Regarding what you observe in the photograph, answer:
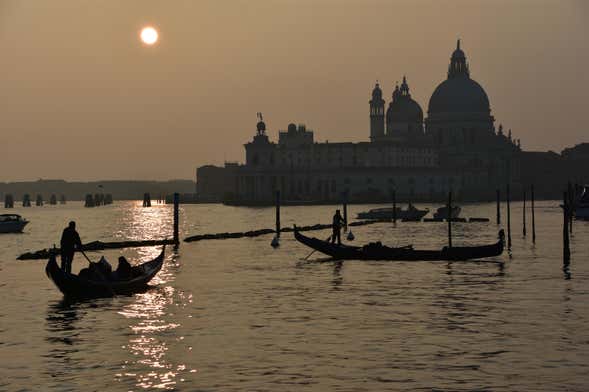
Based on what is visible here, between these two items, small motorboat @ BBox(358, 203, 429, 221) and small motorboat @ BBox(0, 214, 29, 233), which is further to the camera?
small motorboat @ BBox(358, 203, 429, 221)

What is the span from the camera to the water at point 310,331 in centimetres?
2483

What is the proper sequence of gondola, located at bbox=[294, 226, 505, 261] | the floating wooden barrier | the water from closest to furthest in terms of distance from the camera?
the water, gondola, located at bbox=[294, 226, 505, 261], the floating wooden barrier

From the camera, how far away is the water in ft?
81.5

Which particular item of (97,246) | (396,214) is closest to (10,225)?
(97,246)

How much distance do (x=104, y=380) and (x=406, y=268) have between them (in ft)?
95.5

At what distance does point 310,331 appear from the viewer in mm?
31266

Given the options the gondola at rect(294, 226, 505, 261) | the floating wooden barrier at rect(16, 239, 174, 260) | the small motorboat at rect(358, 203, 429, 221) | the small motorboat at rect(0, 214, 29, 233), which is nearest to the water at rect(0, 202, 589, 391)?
the gondola at rect(294, 226, 505, 261)

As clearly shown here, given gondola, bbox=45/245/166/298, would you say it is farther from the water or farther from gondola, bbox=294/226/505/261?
gondola, bbox=294/226/505/261

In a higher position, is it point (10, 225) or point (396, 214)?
point (396, 214)

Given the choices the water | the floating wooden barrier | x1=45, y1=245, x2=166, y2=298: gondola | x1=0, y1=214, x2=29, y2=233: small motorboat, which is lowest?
the water

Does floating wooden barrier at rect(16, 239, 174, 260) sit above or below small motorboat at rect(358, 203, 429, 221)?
below

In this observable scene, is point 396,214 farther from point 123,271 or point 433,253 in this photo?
point 123,271

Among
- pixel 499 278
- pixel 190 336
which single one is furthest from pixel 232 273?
pixel 190 336

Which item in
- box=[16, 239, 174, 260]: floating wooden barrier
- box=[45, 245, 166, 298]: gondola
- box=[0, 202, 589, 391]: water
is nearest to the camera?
box=[0, 202, 589, 391]: water
